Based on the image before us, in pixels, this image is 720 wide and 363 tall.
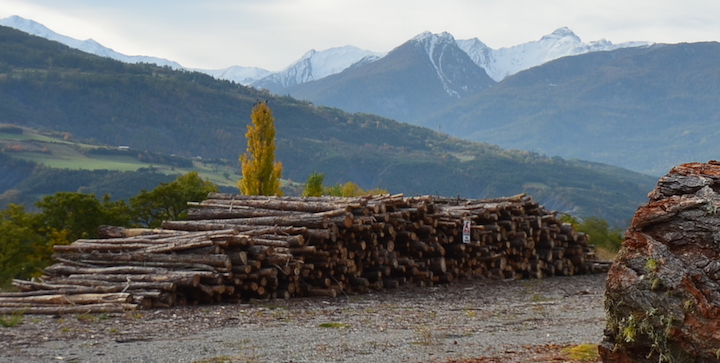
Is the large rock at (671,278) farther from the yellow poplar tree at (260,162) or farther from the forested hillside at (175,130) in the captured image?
the forested hillside at (175,130)

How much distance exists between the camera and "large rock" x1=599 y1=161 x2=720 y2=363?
6.60m

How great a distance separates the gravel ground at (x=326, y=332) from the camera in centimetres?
920

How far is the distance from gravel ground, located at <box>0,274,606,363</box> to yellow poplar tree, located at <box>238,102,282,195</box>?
15032 millimetres

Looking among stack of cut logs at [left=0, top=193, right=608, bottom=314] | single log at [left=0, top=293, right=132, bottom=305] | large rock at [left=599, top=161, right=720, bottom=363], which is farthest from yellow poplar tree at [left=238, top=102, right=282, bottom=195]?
large rock at [left=599, top=161, right=720, bottom=363]

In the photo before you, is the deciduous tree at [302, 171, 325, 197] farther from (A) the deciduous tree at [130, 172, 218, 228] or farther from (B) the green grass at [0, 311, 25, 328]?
(B) the green grass at [0, 311, 25, 328]

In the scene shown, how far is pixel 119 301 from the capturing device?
12.8m

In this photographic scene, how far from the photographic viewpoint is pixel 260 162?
30.5 m

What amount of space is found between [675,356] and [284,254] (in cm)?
888

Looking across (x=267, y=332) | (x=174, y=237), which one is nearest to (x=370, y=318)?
(x=267, y=332)

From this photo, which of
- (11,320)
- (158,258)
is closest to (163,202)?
(158,258)

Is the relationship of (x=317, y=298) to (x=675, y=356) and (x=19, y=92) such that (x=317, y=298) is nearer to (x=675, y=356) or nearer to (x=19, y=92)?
(x=675, y=356)

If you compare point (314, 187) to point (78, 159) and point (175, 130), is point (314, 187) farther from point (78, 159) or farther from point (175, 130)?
point (175, 130)

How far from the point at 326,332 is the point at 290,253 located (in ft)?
14.2

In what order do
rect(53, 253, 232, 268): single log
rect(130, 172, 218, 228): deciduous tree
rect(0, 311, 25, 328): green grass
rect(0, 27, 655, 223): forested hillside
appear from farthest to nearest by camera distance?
rect(0, 27, 655, 223): forested hillside, rect(130, 172, 218, 228): deciduous tree, rect(53, 253, 232, 268): single log, rect(0, 311, 25, 328): green grass
